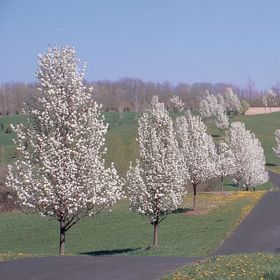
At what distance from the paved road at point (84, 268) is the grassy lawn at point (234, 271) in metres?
0.95

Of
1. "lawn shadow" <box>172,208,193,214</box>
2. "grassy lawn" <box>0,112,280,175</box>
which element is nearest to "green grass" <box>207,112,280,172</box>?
"grassy lawn" <box>0,112,280,175</box>

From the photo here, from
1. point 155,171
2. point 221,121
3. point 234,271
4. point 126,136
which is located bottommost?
point 234,271

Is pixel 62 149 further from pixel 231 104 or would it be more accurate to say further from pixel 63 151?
pixel 231 104

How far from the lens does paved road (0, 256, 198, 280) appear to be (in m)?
14.2

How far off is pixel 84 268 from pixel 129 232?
1657cm

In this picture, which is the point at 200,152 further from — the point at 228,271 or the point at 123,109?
the point at 123,109

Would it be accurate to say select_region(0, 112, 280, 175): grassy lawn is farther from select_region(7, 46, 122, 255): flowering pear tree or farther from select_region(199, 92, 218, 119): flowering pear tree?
select_region(7, 46, 122, 255): flowering pear tree

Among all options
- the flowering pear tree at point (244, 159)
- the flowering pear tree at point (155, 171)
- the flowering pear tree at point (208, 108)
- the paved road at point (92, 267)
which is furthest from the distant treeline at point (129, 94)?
the paved road at point (92, 267)

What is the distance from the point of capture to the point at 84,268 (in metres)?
15.6

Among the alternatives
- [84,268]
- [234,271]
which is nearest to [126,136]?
[84,268]

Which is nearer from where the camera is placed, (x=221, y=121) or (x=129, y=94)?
(x=221, y=121)

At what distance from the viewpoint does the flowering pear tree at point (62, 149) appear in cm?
1905

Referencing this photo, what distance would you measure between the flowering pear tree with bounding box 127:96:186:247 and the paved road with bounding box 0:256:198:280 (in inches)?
266

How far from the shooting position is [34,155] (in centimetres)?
1945
